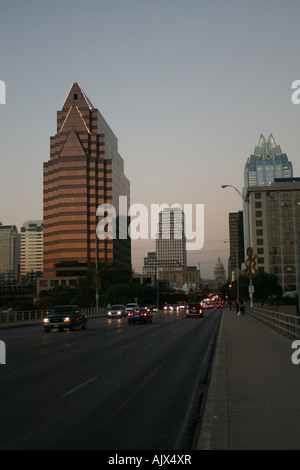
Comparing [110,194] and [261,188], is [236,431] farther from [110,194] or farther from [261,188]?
[110,194]

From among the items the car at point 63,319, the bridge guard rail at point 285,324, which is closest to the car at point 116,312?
the car at point 63,319

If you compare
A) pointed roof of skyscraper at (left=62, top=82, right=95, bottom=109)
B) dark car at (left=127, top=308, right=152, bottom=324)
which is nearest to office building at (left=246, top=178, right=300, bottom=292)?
pointed roof of skyscraper at (left=62, top=82, right=95, bottom=109)

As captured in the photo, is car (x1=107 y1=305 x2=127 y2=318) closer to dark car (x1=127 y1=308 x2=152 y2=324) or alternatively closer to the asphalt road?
dark car (x1=127 y1=308 x2=152 y2=324)

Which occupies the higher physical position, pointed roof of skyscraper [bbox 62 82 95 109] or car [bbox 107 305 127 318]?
pointed roof of skyscraper [bbox 62 82 95 109]

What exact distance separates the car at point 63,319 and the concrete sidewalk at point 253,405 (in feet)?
62.6

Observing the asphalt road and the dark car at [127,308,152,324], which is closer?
the asphalt road

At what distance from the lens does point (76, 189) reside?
548 feet

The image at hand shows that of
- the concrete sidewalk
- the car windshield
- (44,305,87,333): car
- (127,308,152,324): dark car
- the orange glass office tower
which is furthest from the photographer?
the orange glass office tower

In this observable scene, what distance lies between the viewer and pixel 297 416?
8297mm

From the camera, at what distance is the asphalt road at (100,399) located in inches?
302

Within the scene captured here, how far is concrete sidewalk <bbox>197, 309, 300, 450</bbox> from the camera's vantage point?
23.0 feet

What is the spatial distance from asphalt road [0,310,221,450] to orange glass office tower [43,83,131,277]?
147437mm

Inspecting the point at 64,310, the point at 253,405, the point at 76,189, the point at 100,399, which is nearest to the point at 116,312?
the point at 64,310
